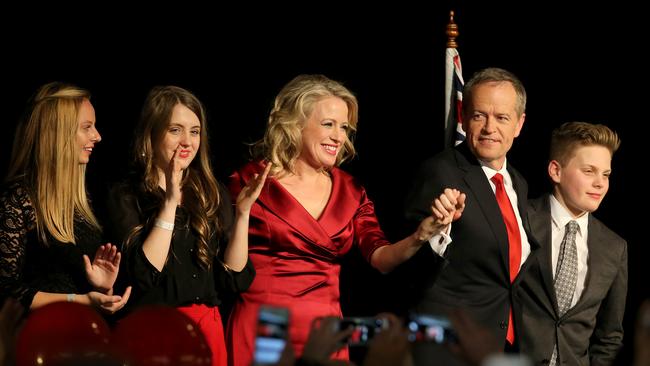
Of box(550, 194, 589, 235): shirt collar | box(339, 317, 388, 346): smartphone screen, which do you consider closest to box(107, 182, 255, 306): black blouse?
box(550, 194, 589, 235): shirt collar

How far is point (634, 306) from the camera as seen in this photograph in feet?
15.8

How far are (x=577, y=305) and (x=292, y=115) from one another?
120 cm

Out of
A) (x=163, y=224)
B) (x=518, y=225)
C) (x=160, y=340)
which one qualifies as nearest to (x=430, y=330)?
(x=160, y=340)

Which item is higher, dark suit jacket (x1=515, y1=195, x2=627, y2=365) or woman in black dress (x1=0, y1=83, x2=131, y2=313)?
woman in black dress (x1=0, y1=83, x2=131, y2=313)

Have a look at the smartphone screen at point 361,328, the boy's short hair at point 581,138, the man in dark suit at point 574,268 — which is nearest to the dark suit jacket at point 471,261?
the man in dark suit at point 574,268

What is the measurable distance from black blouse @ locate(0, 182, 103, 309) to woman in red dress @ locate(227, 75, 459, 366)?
608 mm

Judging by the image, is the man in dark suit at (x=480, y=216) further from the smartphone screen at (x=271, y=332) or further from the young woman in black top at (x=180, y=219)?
the smartphone screen at (x=271, y=332)

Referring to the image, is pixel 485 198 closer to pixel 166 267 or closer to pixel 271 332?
pixel 166 267

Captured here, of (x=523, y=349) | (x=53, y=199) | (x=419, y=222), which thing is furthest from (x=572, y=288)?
(x=53, y=199)

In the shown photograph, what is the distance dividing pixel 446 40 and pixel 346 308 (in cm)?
126

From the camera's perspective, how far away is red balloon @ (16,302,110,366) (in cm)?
221

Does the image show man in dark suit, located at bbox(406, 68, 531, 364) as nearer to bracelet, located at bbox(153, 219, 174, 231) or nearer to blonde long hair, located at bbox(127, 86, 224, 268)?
blonde long hair, located at bbox(127, 86, 224, 268)

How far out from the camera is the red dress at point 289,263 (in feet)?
12.9

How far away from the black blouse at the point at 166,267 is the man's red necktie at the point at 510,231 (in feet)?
2.88
